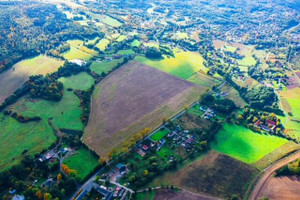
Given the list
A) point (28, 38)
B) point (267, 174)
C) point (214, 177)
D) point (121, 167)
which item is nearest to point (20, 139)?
point (121, 167)

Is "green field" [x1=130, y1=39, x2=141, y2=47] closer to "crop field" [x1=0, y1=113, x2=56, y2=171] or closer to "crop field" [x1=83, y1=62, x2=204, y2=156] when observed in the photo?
"crop field" [x1=83, y1=62, x2=204, y2=156]

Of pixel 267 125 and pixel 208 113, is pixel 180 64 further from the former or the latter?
pixel 267 125

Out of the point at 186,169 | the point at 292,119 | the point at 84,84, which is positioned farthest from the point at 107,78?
the point at 292,119

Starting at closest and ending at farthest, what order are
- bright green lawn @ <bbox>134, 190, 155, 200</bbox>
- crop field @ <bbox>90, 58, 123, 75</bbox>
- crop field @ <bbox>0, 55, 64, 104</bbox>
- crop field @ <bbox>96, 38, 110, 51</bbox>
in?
bright green lawn @ <bbox>134, 190, 155, 200</bbox>, crop field @ <bbox>0, 55, 64, 104</bbox>, crop field @ <bbox>90, 58, 123, 75</bbox>, crop field @ <bbox>96, 38, 110, 51</bbox>

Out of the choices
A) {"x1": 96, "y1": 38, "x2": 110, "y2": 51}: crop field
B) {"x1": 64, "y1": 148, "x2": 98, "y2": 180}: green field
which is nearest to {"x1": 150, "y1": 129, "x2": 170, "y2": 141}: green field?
{"x1": 64, "y1": 148, "x2": 98, "y2": 180}: green field

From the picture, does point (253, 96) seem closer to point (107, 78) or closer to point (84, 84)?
point (107, 78)

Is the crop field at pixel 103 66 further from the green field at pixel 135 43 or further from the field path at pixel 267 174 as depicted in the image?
the field path at pixel 267 174

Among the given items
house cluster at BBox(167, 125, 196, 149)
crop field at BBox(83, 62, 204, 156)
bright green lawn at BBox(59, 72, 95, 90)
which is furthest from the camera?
bright green lawn at BBox(59, 72, 95, 90)
